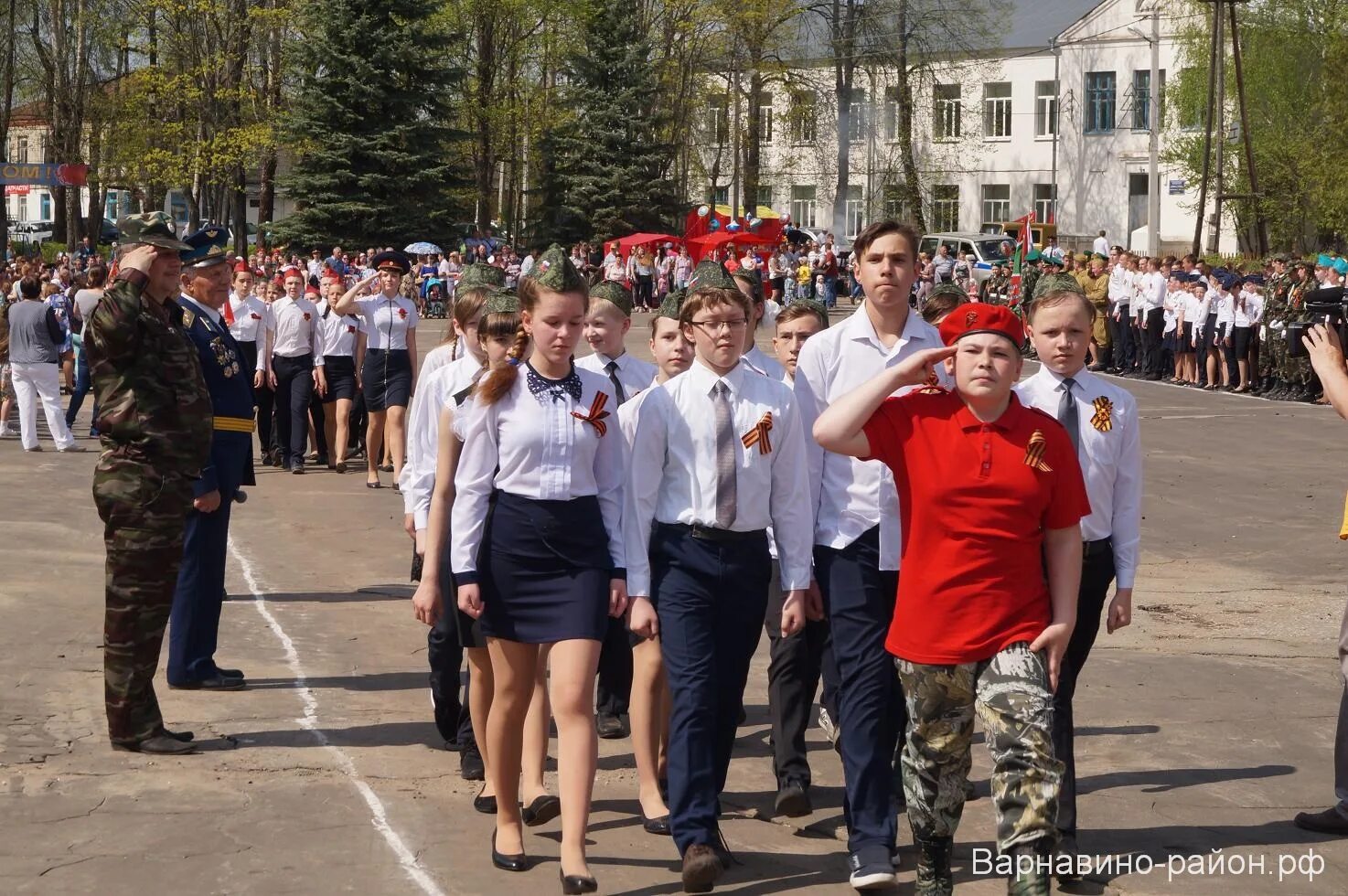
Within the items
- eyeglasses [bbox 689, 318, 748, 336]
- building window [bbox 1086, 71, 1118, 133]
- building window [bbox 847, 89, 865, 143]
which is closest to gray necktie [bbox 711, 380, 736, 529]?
eyeglasses [bbox 689, 318, 748, 336]

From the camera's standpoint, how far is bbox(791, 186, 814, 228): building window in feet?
244

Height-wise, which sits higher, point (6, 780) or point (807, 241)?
point (807, 241)

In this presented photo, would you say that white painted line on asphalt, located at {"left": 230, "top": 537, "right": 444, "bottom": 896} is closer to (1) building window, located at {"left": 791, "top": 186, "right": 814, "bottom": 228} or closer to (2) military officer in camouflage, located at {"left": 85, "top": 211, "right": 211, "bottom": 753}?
(2) military officer in camouflage, located at {"left": 85, "top": 211, "right": 211, "bottom": 753}

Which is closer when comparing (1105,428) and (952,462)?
(952,462)

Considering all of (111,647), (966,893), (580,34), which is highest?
(580,34)

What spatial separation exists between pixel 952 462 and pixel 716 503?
0.94 meters

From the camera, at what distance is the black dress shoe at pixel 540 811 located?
596cm

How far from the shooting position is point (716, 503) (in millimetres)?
5434

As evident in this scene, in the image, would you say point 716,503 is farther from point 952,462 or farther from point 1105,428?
point 1105,428

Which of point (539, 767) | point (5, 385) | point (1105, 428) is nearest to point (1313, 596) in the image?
point (1105, 428)

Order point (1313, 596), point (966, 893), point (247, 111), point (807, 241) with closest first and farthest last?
point (966, 893) < point (1313, 596) < point (807, 241) < point (247, 111)

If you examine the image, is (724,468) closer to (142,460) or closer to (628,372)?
(628,372)

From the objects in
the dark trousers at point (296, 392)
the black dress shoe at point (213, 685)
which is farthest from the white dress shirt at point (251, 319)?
the black dress shoe at point (213, 685)

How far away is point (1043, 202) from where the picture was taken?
229 ft
